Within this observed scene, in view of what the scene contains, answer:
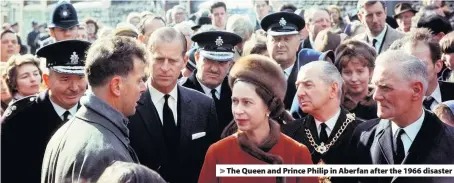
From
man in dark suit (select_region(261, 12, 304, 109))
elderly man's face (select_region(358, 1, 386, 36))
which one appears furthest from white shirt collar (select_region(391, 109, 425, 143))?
elderly man's face (select_region(358, 1, 386, 36))

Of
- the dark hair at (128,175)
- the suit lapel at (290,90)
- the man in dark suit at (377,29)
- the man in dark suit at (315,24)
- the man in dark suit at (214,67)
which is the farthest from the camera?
the man in dark suit at (315,24)

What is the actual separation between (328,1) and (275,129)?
11392 mm

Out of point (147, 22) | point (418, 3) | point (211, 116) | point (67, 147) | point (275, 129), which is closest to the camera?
point (67, 147)

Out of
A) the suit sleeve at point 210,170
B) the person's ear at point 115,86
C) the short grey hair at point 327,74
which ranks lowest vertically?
the suit sleeve at point 210,170

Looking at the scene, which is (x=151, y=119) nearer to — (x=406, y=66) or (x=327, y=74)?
(x=327, y=74)

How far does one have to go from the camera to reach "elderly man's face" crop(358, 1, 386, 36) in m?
8.44

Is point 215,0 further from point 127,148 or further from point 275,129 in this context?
point 127,148

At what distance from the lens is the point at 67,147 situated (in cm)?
353

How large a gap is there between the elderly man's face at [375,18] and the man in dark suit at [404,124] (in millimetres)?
4082

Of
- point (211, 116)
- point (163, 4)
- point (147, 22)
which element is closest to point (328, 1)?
point (163, 4)

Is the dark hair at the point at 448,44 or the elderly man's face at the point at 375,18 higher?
the dark hair at the point at 448,44

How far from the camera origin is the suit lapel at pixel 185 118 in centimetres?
521

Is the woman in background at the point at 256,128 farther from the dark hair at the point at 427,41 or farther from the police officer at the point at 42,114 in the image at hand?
the dark hair at the point at 427,41

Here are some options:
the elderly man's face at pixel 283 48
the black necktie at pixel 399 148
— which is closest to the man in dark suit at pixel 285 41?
the elderly man's face at pixel 283 48
